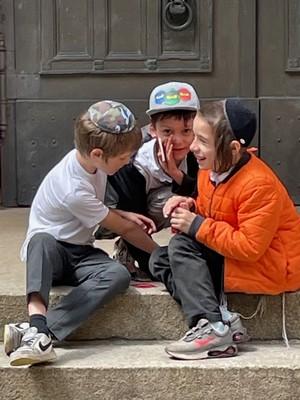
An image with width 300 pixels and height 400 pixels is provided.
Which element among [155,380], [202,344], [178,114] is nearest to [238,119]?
[178,114]

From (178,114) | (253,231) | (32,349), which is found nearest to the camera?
(32,349)

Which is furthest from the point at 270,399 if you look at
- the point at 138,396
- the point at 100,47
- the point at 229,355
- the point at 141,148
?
the point at 100,47

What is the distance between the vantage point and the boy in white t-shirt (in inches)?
134

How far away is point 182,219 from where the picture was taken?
3412 mm

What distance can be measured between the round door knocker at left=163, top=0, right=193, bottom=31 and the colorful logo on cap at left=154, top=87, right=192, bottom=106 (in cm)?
216

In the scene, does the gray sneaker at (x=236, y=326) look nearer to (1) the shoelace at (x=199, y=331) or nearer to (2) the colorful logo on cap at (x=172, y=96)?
(1) the shoelace at (x=199, y=331)

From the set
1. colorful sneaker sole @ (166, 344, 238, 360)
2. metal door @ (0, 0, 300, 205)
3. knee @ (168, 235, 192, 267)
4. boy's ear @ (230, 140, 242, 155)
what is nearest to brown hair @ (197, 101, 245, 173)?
boy's ear @ (230, 140, 242, 155)

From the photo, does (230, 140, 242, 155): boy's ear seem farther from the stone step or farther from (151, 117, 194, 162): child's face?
the stone step

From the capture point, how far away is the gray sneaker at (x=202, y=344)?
3312 mm

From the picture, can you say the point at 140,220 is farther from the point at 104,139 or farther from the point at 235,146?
the point at 235,146

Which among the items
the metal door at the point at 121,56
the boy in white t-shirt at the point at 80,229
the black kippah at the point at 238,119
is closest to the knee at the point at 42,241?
the boy in white t-shirt at the point at 80,229

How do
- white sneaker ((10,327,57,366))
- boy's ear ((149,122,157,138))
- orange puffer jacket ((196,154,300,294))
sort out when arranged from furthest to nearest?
boy's ear ((149,122,157,138))
orange puffer jacket ((196,154,300,294))
white sneaker ((10,327,57,366))

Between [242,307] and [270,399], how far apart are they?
1.31 ft

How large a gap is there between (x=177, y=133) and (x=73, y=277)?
70 centimetres
